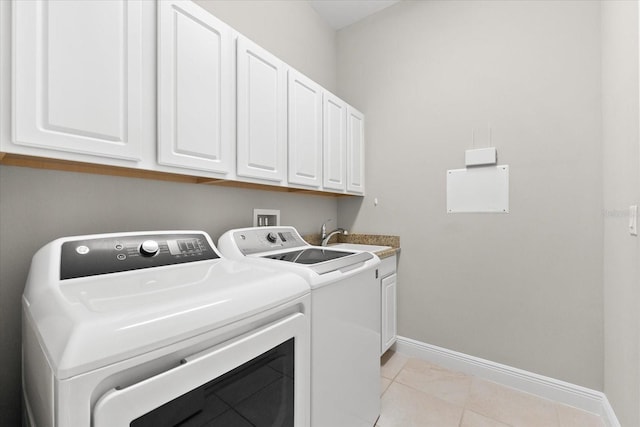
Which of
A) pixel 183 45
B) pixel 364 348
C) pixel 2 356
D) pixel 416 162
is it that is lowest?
pixel 364 348

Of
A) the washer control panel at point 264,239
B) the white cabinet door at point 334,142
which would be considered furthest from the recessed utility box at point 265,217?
the white cabinet door at point 334,142

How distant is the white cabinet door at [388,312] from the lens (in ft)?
6.82

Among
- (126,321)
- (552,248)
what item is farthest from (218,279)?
(552,248)

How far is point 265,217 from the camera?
6.28 ft

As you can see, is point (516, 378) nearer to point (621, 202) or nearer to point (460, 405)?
point (460, 405)

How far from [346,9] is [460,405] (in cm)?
318

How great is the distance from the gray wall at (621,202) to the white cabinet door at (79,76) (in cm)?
200

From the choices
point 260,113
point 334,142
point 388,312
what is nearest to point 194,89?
point 260,113

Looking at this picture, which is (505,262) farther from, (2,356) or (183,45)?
(2,356)

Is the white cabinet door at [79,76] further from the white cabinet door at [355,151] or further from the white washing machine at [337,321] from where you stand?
the white cabinet door at [355,151]

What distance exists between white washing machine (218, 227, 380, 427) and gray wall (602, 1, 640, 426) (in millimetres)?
1069

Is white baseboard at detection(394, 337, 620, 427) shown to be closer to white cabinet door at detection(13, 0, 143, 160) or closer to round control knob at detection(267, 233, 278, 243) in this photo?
round control knob at detection(267, 233, 278, 243)

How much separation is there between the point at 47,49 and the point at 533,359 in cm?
285

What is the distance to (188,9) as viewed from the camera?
3.88 ft
